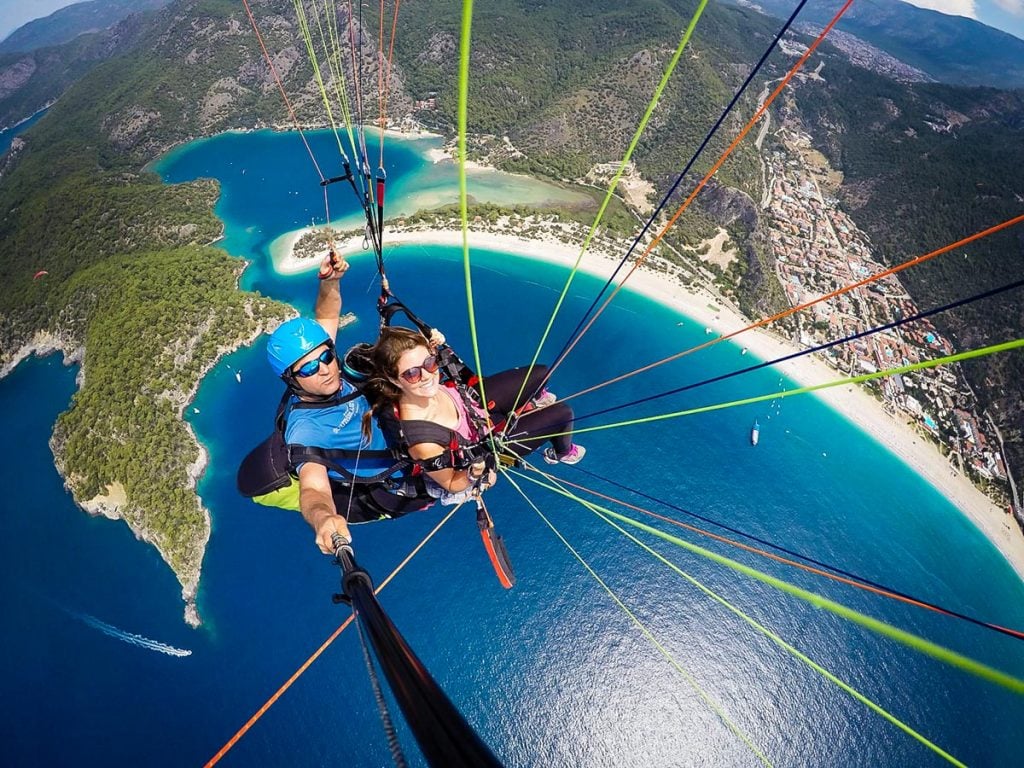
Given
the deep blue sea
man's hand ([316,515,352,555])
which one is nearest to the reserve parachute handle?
man's hand ([316,515,352,555])

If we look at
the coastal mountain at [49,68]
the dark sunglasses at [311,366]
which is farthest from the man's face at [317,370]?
the coastal mountain at [49,68]

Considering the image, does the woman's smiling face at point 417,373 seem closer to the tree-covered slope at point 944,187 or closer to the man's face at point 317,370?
the man's face at point 317,370

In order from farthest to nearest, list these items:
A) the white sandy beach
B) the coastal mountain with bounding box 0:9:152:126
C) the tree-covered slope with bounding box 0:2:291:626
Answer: the coastal mountain with bounding box 0:9:152:126 → the white sandy beach → the tree-covered slope with bounding box 0:2:291:626

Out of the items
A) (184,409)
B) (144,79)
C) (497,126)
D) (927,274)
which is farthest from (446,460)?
(144,79)

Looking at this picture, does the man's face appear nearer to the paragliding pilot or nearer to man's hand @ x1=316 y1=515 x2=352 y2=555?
the paragliding pilot

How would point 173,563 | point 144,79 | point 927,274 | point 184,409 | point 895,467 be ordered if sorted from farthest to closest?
point 144,79
point 927,274
point 895,467
point 184,409
point 173,563

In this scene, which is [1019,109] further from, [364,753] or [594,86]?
[364,753]

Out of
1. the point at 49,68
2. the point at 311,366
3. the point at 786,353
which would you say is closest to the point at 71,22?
the point at 49,68
